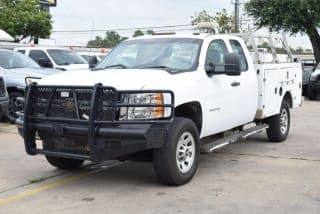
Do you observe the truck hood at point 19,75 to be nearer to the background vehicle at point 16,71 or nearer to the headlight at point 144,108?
the background vehicle at point 16,71

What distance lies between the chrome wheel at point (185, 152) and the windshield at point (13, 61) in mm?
7775

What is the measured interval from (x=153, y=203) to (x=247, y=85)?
3.20 meters

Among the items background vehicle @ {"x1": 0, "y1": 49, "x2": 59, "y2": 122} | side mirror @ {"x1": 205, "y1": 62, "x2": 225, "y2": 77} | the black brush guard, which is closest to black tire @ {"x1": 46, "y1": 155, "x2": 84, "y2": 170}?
the black brush guard

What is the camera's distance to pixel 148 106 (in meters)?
6.07

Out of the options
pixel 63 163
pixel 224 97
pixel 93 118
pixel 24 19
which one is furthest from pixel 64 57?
pixel 24 19

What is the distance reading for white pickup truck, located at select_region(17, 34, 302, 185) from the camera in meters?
A: 6.12

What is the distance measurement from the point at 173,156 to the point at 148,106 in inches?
28.3

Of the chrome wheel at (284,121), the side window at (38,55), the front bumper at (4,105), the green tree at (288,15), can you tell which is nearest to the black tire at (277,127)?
the chrome wheel at (284,121)

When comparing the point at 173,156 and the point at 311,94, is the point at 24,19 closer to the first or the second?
the point at 311,94

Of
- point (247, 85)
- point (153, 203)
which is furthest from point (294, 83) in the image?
point (153, 203)

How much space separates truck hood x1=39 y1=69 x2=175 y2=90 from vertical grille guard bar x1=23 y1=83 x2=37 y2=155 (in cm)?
22

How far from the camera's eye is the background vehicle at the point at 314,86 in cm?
2122

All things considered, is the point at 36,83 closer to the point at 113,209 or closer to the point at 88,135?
the point at 88,135

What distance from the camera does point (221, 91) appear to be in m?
7.73
